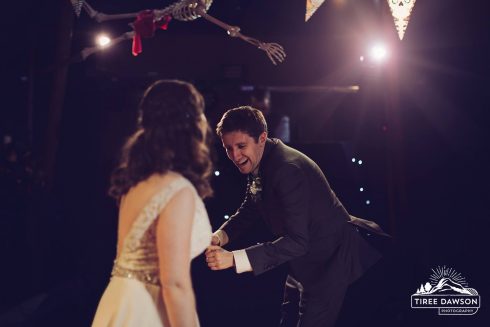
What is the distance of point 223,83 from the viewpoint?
20.9 feet

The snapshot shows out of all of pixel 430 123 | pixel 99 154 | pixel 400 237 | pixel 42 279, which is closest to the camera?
pixel 42 279

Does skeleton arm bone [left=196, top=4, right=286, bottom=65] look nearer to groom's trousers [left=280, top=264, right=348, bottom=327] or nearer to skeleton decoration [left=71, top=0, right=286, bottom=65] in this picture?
skeleton decoration [left=71, top=0, right=286, bottom=65]

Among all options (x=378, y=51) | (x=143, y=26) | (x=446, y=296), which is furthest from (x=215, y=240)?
(x=378, y=51)

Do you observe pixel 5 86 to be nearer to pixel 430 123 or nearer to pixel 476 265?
pixel 430 123

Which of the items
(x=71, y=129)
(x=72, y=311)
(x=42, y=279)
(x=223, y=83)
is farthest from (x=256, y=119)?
(x=71, y=129)

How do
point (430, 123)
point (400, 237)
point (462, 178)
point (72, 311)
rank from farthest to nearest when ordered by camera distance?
point (430, 123)
point (462, 178)
point (400, 237)
point (72, 311)

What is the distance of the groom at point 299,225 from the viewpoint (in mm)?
2506

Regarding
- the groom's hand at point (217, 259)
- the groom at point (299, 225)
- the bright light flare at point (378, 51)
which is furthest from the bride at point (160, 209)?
the bright light flare at point (378, 51)

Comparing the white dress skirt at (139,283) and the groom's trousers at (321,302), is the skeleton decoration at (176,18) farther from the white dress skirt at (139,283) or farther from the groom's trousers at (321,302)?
the white dress skirt at (139,283)

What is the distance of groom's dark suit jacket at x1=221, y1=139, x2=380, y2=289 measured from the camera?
8.21 feet

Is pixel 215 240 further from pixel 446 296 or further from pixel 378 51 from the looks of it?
pixel 378 51

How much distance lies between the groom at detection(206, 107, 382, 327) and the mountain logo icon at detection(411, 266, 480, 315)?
1.52 m

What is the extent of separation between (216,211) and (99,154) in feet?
6.29

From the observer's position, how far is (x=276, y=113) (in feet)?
19.2
